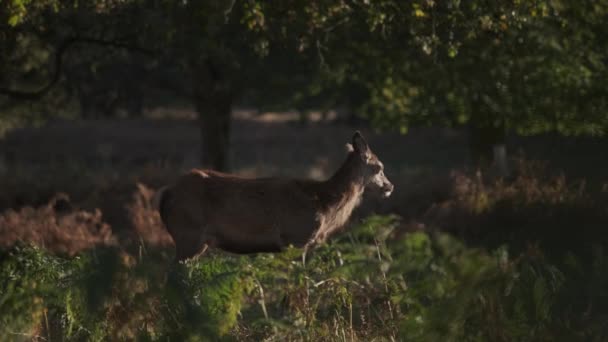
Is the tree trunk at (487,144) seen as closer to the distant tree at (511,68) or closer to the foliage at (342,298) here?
the distant tree at (511,68)

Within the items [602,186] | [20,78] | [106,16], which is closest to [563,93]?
[602,186]

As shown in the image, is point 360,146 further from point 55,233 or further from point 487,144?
point 487,144

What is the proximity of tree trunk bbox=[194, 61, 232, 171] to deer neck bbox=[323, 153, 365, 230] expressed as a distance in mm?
12975

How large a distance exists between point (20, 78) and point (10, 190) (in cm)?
428

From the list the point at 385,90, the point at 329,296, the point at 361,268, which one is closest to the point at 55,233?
the point at 329,296

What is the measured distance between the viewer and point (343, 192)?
484 inches

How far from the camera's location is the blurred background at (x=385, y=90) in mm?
12836

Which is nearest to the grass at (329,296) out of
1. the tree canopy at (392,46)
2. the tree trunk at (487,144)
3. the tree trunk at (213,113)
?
the tree canopy at (392,46)

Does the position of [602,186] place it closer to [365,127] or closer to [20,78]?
[20,78]

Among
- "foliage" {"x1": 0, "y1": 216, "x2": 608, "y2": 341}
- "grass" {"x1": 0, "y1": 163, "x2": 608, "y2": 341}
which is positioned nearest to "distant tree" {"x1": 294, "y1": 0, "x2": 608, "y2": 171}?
"grass" {"x1": 0, "y1": 163, "x2": 608, "y2": 341}

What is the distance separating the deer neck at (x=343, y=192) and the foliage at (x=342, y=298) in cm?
424

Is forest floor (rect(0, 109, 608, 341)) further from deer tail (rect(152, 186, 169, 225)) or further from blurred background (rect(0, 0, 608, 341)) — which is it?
deer tail (rect(152, 186, 169, 225))

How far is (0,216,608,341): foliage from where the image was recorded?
20.7 ft

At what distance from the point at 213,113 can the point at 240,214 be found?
48.0ft
